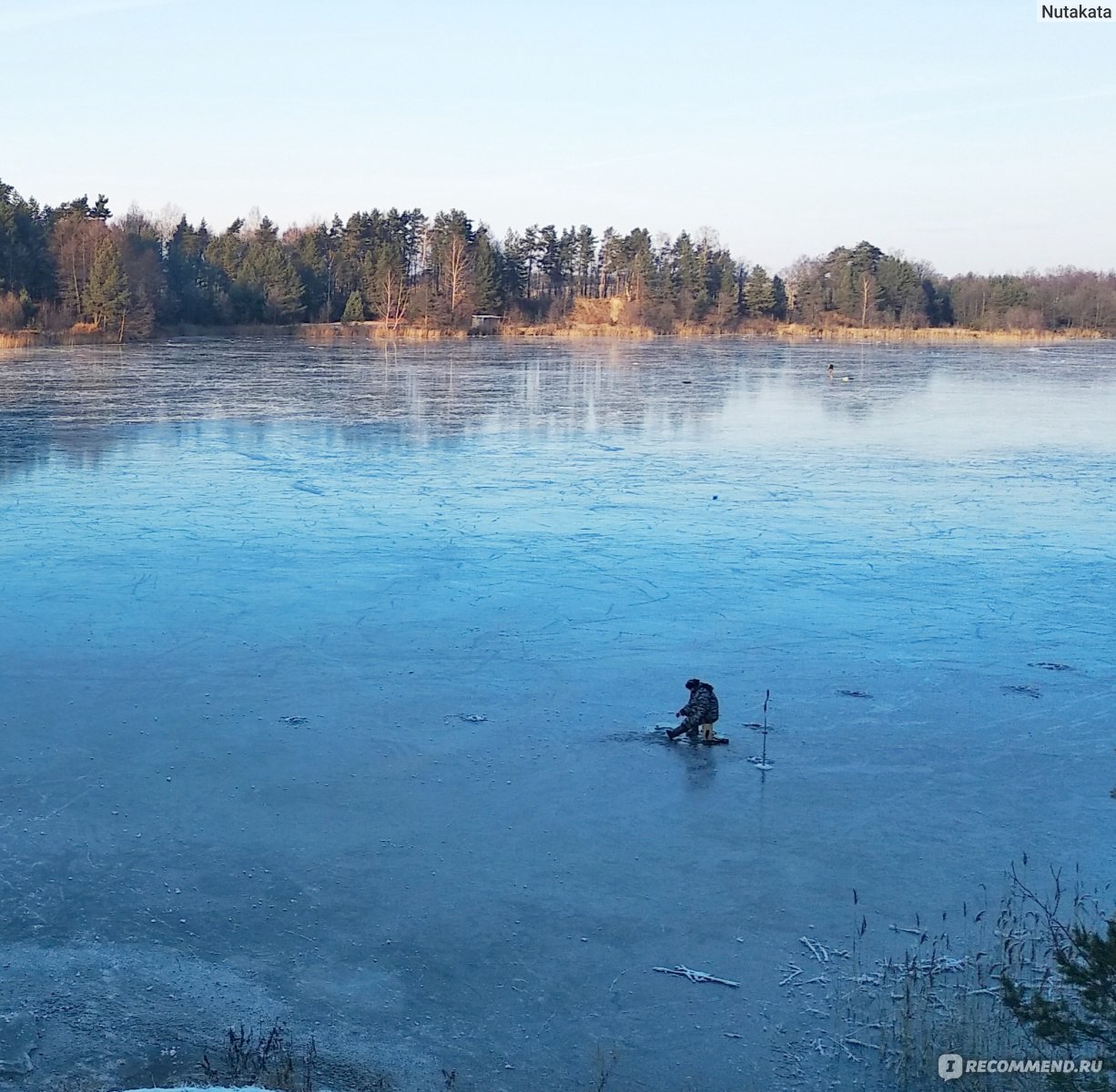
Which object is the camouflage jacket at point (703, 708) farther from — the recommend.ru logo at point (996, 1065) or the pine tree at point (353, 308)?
the pine tree at point (353, 308)

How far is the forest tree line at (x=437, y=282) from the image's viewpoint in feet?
157

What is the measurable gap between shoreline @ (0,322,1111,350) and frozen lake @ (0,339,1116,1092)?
123 ft

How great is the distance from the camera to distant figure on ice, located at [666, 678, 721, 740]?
6684mm

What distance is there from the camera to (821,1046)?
4133 mm

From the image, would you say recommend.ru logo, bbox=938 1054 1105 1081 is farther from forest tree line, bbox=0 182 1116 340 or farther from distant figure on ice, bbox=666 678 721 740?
forest tree line, bbox=0 182 1116 340

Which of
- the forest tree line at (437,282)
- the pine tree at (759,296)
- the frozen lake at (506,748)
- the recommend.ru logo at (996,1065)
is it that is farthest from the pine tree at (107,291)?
the recommend.ru logo at (996,1065)

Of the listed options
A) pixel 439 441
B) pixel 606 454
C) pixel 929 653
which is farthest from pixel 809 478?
pixel 929 653

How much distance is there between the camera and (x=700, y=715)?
22.0 feet

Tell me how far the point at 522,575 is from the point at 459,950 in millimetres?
5562

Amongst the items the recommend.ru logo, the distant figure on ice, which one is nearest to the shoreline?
the distant figure on ice

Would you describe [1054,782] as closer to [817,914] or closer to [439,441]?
[817,914]

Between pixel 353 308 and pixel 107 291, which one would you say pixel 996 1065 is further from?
pixel 353 308

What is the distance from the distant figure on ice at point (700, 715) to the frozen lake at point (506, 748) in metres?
0.13

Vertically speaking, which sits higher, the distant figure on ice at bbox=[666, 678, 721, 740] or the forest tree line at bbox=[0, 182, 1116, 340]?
the forest tree line at bbox=[0, 182, 1116, 340]
